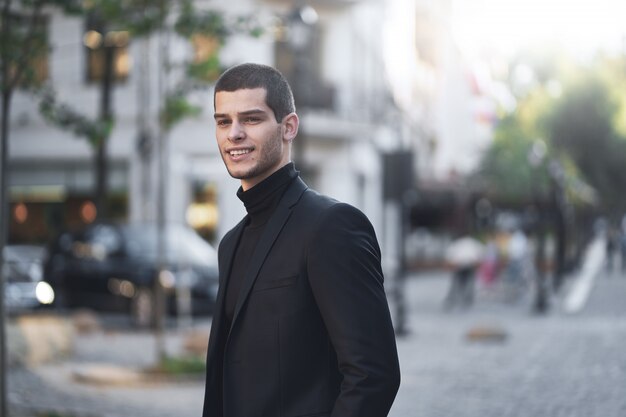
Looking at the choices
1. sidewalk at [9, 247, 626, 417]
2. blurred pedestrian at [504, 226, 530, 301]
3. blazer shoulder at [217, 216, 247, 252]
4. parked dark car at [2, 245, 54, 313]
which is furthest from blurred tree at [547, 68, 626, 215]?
blazer shoulder at [217, 216, 247, 252]

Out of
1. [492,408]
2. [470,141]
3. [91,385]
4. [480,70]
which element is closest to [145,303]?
[91,385]

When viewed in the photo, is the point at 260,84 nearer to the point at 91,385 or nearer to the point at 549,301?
the point at 91,385

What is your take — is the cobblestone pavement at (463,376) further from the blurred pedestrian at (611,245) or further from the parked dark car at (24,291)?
the blurred pedestrian at (611,245)

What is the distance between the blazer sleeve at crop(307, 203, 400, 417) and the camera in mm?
2998

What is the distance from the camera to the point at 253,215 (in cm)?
337

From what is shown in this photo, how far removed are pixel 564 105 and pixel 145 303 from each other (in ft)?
133

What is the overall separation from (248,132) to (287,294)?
1.44 ft

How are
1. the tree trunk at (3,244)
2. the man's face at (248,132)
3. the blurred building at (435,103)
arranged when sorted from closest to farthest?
the man's face at (248,132) < the tree trunk at (3,244) < the blurred building at (435,103)

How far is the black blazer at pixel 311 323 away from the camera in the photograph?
301 centimetres

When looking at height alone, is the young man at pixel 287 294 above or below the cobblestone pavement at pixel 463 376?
above

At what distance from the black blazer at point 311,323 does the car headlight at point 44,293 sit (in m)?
20.1

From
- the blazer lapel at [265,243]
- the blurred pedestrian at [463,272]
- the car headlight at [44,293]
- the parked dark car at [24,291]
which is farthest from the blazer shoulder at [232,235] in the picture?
the blurred pedestrian at [463,272]

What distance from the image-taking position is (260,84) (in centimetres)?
324

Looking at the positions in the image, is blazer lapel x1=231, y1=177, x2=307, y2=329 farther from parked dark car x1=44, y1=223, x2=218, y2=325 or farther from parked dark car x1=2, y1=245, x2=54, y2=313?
parked dark car x1=2, y1=245, x2=54, y2=313
